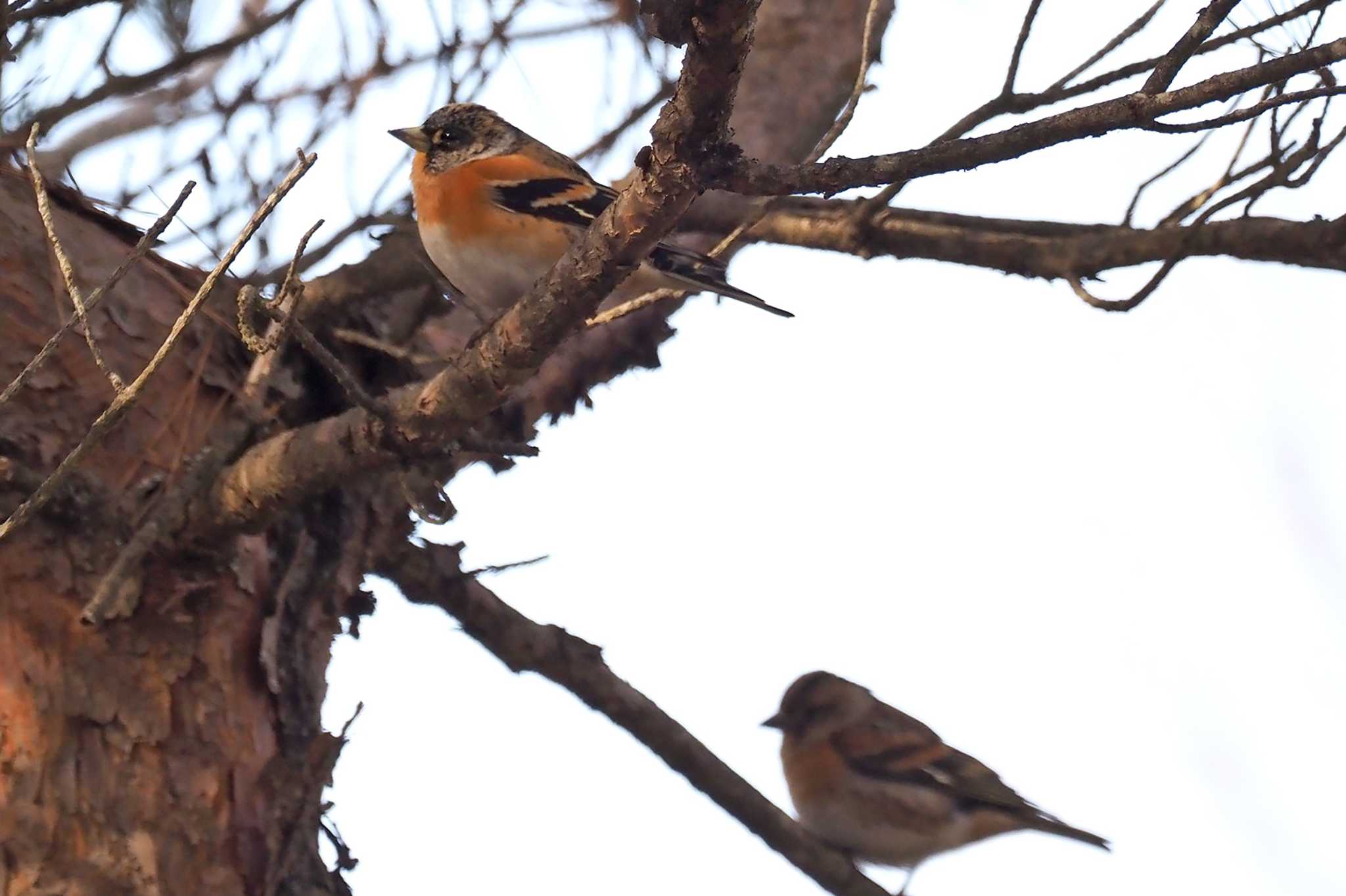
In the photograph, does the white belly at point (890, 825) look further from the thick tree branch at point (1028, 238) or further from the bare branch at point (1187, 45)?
the bare branch at point (1187, 45)

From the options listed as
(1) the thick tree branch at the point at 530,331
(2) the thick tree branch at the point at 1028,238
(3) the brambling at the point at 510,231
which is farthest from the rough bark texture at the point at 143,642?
(2) the thick tree branch at the point at 1028,238

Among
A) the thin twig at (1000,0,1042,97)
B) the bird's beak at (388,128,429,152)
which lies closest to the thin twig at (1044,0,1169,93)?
the thin twig at (1000,0,1042,97)

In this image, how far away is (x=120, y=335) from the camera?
376 cm

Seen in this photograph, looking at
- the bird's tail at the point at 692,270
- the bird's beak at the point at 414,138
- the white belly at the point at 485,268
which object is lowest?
the bird's tail at the point at 692,270

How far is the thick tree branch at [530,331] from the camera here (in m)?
2.17

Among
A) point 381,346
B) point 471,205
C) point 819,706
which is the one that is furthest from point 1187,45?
point 819,706

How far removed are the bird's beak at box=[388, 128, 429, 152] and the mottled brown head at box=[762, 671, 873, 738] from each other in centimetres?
272

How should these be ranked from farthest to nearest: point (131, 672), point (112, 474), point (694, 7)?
point (112, 474) < point (131, 672) < point (694, 7)

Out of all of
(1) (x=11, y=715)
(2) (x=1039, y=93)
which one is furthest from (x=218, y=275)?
(2) (x=1039, y=93)

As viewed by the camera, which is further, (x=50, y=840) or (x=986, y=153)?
(x=50, y=840)

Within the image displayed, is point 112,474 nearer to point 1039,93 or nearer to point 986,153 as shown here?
point 986,153

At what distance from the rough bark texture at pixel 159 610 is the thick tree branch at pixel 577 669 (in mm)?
219

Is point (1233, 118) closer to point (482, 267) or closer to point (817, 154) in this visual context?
point (817, 154)

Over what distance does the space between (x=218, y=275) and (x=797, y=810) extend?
374 centimetres
